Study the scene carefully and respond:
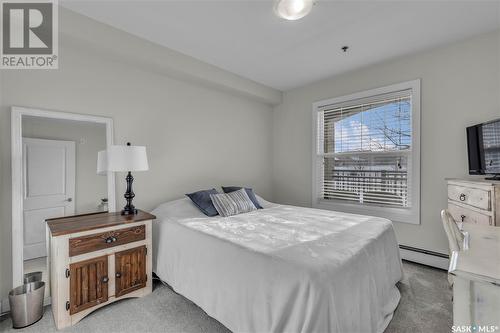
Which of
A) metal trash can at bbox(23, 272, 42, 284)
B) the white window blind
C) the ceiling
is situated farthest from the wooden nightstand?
the white window blind

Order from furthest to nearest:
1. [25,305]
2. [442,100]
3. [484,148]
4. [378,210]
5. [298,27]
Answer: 1. [378,210]
2. [442,100]
3. [298,27]
4. [484,148]
5. [25,305]

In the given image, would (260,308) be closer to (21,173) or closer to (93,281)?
(93,281)

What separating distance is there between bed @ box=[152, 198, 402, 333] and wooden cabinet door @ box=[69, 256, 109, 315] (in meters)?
0.51

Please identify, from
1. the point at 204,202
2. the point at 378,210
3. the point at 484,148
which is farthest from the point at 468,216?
the point at 204,202

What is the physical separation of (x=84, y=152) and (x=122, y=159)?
49 cm

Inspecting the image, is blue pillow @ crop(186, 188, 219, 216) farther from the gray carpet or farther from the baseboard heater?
the baseboard heater

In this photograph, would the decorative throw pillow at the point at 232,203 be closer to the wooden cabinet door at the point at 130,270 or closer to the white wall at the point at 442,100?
the wooden cabinet door at the point at 130,270

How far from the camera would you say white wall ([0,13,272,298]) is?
2016mm

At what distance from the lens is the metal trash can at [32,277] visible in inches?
77.9

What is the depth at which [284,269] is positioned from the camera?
1.37 meters

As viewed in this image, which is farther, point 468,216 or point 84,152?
point 84,152

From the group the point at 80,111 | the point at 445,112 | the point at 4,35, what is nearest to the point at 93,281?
the point at 80,111

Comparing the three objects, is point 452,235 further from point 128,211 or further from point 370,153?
point 128,211

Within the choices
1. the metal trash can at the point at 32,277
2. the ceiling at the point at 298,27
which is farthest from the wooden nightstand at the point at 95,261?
the ceiling at the point at 298,27
